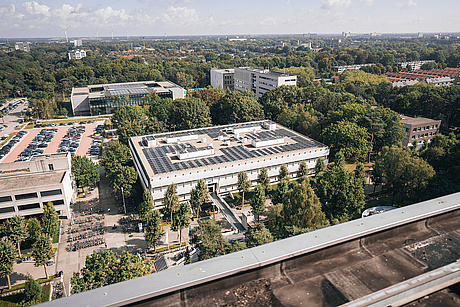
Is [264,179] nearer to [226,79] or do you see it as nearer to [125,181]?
[125,181]

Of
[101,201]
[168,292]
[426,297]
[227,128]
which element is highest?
[168,292]

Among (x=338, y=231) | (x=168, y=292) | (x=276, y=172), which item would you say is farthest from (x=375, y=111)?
(x=168, y=292)

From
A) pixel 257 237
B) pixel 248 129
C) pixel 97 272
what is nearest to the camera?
pixel 97 272

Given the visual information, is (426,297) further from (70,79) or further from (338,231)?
(70,79)

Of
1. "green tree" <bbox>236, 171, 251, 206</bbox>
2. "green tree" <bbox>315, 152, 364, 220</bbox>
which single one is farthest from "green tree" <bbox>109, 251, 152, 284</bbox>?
"green tree" <bbox>315, 152, 364, 220</bbox>

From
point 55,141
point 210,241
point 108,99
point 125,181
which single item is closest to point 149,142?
point 125,181

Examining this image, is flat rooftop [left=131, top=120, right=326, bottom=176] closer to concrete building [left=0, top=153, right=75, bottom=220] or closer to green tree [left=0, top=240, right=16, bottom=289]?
concrete building [left=0, top=153, right=75, bottom=220]
